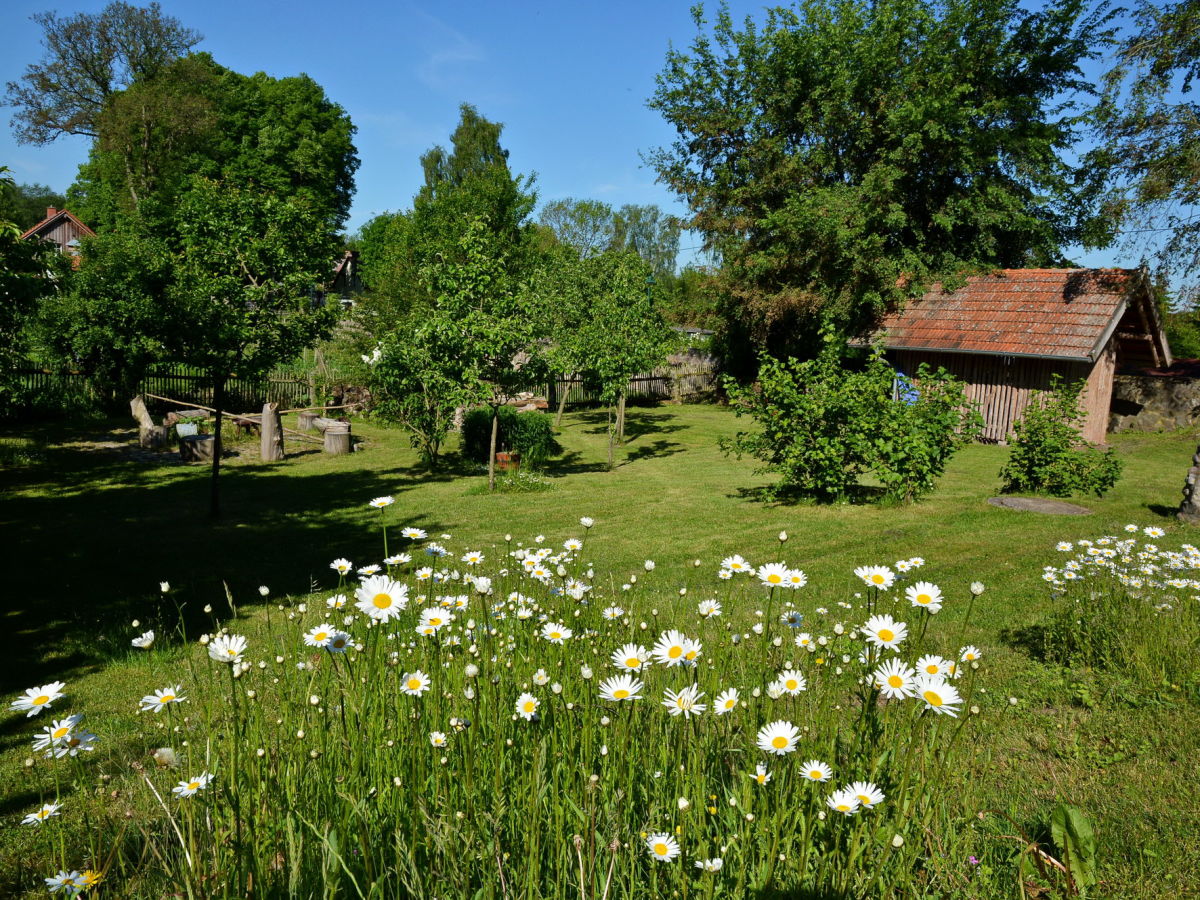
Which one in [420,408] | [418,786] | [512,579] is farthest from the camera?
[420,408]

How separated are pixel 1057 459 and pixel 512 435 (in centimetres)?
948

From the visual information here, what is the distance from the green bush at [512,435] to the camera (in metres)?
15.0

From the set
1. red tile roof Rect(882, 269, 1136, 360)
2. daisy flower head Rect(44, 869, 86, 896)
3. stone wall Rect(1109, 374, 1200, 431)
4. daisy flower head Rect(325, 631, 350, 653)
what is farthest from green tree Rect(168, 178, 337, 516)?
stone wall Rect(1109, 374, 1200, 431)

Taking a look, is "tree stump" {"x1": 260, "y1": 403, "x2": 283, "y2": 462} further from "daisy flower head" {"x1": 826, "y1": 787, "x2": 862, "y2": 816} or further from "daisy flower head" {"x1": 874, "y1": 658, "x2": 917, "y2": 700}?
"daisy flower head" {"x1": 826, "y1": 787, "x2": 862, "y2": 816}

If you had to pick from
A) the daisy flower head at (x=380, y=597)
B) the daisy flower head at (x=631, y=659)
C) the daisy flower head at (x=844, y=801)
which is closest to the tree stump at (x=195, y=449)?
the daisy flower head at (x=380, y=597)

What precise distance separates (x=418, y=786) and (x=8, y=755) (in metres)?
3.34

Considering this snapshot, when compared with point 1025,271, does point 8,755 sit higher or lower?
lower

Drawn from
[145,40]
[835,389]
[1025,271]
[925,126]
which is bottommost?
[835,389]

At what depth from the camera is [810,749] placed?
2312 millimetres

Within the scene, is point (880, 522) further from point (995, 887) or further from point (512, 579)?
point (995, 887)

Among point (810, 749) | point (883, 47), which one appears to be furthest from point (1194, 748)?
point (883, 47)

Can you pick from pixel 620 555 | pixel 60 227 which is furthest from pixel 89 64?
pixel 620 555

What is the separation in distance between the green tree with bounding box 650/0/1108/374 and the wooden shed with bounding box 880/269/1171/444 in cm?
178

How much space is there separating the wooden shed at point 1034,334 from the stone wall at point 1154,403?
1.02 metres
